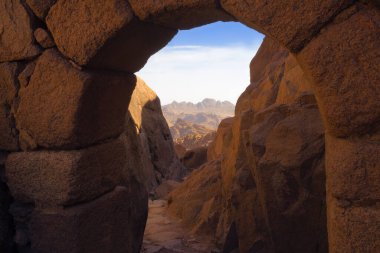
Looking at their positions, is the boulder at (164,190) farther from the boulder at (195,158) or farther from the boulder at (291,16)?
the boulder at (291,16)

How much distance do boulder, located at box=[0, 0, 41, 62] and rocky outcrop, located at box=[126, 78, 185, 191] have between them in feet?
21.6

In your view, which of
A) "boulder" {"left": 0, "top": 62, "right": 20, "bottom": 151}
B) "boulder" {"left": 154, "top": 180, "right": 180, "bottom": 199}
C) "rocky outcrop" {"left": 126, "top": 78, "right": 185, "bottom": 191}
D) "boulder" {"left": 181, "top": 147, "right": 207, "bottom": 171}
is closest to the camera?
"boulder" {"left": 0, "top": 62, "right": 20, "bottom": 151}

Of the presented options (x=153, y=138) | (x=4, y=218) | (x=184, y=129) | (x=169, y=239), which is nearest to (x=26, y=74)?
(x=4, y=218)

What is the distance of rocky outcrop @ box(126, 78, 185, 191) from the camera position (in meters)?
9.86

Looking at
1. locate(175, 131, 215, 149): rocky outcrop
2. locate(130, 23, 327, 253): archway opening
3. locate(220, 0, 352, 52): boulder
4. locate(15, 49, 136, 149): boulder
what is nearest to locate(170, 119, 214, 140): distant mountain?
locate(175, 131, 215, 149): rocky outcrop

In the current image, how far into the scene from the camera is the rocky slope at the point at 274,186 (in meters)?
3.44

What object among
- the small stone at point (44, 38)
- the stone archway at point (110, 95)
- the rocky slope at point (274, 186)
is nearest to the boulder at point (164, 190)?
the rocky slope at point (274, 186)

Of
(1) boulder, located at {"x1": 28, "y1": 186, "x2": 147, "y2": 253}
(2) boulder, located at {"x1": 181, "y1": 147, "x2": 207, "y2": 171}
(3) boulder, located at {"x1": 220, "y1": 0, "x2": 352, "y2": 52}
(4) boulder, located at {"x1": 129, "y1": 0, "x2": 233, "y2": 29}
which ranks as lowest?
(2) boulder, located at {"x1": 181, "y1": 147, "x2": 207, "y2": 171}

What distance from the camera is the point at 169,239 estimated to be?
5.04 meters

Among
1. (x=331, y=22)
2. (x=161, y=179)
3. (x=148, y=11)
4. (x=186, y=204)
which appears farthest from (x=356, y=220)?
(x=161, y=179)

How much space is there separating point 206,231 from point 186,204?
0.94 m

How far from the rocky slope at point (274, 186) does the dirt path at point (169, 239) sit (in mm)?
204

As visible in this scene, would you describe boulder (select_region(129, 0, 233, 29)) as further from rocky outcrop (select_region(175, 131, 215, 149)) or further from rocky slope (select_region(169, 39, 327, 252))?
rocky outcrop (select_region(175, 131, 215, 149))

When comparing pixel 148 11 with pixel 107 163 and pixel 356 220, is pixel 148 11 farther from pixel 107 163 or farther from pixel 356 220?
pixel 356 220
